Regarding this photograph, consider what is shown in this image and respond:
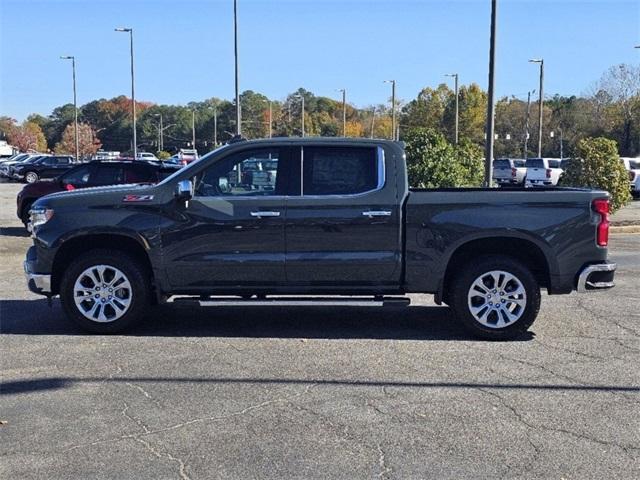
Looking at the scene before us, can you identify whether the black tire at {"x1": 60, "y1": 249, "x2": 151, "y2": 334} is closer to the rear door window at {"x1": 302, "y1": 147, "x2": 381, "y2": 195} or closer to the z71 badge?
the z71 badge

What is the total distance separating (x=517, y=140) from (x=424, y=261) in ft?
271

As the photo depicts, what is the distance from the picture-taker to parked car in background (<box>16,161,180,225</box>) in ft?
49.6

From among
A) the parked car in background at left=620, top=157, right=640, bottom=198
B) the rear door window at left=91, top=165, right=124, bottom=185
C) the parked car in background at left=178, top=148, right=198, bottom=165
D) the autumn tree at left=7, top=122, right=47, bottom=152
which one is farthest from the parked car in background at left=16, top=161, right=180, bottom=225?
the autumn tree at left=7, top=122, right=47, bottom=152

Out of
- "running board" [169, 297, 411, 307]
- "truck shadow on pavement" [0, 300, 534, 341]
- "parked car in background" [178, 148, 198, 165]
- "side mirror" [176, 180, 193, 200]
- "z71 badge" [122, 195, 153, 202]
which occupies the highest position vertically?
"parked car in background" [178, 148, 198, 165]

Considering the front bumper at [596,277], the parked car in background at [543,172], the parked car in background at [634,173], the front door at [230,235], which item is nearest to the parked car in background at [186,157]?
the parked car in background at [543,172]

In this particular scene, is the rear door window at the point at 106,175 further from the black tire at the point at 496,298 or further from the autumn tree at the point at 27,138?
the autumn tree at the point at 27,138

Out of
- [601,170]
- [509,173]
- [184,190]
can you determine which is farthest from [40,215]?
[509,173]

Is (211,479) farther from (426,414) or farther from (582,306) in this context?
(582,306)

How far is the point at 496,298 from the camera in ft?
23.7

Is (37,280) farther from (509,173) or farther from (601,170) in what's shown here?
(509,173)

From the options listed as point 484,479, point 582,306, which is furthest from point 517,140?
point 484,479

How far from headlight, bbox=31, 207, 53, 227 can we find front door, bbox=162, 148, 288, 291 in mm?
1161

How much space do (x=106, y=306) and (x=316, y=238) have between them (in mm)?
2158

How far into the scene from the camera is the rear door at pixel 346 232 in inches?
281
